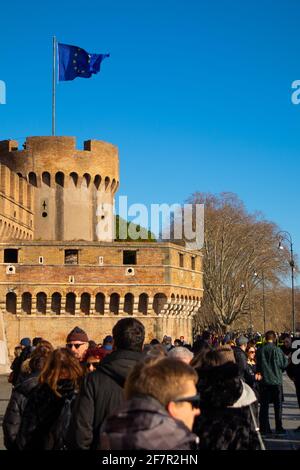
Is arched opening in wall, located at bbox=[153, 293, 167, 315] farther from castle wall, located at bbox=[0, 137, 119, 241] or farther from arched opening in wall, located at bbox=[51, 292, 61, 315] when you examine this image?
castle wall, located at bbox=[0, 137, 119, 241]

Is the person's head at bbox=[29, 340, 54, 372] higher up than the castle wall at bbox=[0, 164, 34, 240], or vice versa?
the castle wall at bbox=[0, 164, 34, 240]

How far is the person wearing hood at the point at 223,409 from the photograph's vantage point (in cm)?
543

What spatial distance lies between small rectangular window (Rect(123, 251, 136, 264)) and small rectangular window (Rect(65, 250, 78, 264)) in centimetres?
252

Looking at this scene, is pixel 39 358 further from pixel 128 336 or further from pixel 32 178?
pixel 32 178

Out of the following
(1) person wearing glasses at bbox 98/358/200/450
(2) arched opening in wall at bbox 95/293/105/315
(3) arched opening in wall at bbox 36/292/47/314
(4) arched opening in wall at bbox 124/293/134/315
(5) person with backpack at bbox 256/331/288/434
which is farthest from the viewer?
(4) arched opening in wall at bbox 124/293/134/315

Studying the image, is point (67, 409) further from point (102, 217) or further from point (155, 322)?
point (102, 217)

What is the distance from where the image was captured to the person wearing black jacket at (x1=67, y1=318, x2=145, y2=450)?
5.61 metres

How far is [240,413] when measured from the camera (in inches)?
Result: 225

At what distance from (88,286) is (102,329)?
2.28m

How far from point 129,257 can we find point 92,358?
1438 inches

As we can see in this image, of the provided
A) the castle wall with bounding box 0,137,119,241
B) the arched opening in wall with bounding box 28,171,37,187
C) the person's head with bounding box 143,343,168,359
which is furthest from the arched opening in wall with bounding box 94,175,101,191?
the person's head with bounding box 143,343,168,359

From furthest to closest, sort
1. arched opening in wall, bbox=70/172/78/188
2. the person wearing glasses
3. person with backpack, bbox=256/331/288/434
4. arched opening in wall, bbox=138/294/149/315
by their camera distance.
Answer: arched opening in wall, bbox=70/172/78/188
arched opening in wall, bbox=138/294/149/315
person with backpack, bbox=256/331/288/434
the person wearing glasses

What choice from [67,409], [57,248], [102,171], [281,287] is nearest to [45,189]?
[102,171]

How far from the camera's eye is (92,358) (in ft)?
26.9
